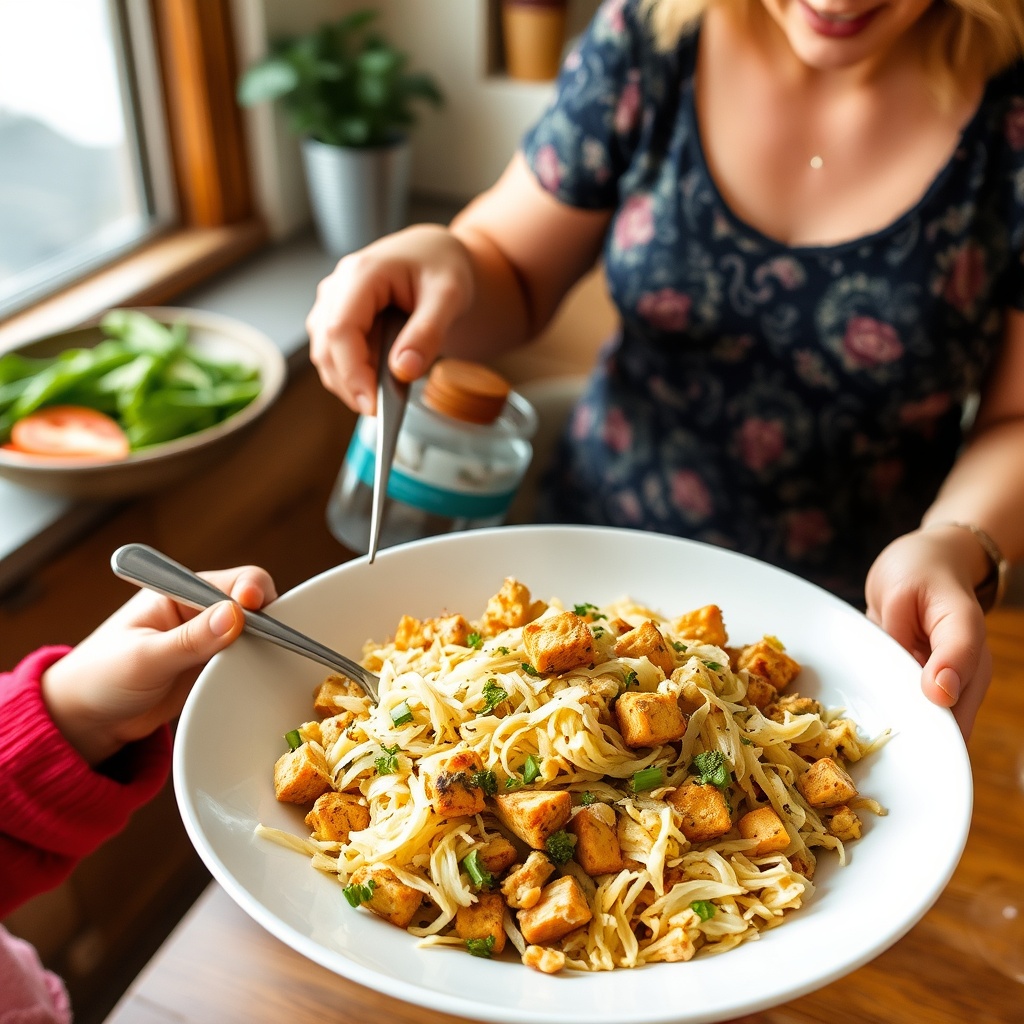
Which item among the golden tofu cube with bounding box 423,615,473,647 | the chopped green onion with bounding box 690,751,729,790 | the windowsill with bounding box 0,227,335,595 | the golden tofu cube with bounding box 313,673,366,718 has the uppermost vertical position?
Result: the golden tofu cube with bounding box 423,615,473,647

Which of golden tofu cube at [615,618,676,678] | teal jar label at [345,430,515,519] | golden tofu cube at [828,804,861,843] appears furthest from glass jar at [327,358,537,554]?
golden tofu cube at [828,804,861,843]

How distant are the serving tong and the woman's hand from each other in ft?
1.77

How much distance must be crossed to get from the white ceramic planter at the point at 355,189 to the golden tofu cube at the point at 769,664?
5.46 ft

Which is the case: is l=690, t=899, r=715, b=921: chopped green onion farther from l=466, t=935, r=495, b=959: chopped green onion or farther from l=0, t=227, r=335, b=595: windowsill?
l=0, t=227, r=335, b=595: windowsill

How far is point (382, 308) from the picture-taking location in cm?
130

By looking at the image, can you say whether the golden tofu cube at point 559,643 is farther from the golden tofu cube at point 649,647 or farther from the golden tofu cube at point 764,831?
the golden tofu cube at point 764,831

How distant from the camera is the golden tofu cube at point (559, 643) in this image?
0.92 m

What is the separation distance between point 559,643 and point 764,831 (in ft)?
0.77

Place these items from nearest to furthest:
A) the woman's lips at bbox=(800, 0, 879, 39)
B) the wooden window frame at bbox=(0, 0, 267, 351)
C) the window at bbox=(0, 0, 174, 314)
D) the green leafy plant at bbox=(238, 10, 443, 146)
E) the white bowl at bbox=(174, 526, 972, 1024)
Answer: the white bowl at bbox=(174, 526, 972, 1024)
the woman's lips at bbox=(800, 0, 879, 39)
the window at bbox=(0, 0, 174, 314)
the wooden window frame at bbox=(0, 0, 267, 351)
the green leafy plant at bbox=(238, 10, 443, 146)

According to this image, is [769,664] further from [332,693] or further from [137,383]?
[137,383]

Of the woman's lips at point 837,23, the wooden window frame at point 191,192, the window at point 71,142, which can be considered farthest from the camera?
the wooden window frame at point 191,192

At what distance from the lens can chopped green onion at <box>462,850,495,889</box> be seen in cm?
85

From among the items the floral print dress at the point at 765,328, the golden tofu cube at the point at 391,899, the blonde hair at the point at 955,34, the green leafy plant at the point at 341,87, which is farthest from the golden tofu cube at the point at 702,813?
the green leafy plant at the point at 341,87

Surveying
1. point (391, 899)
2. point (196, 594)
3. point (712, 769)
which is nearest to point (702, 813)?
point (712, 769)
